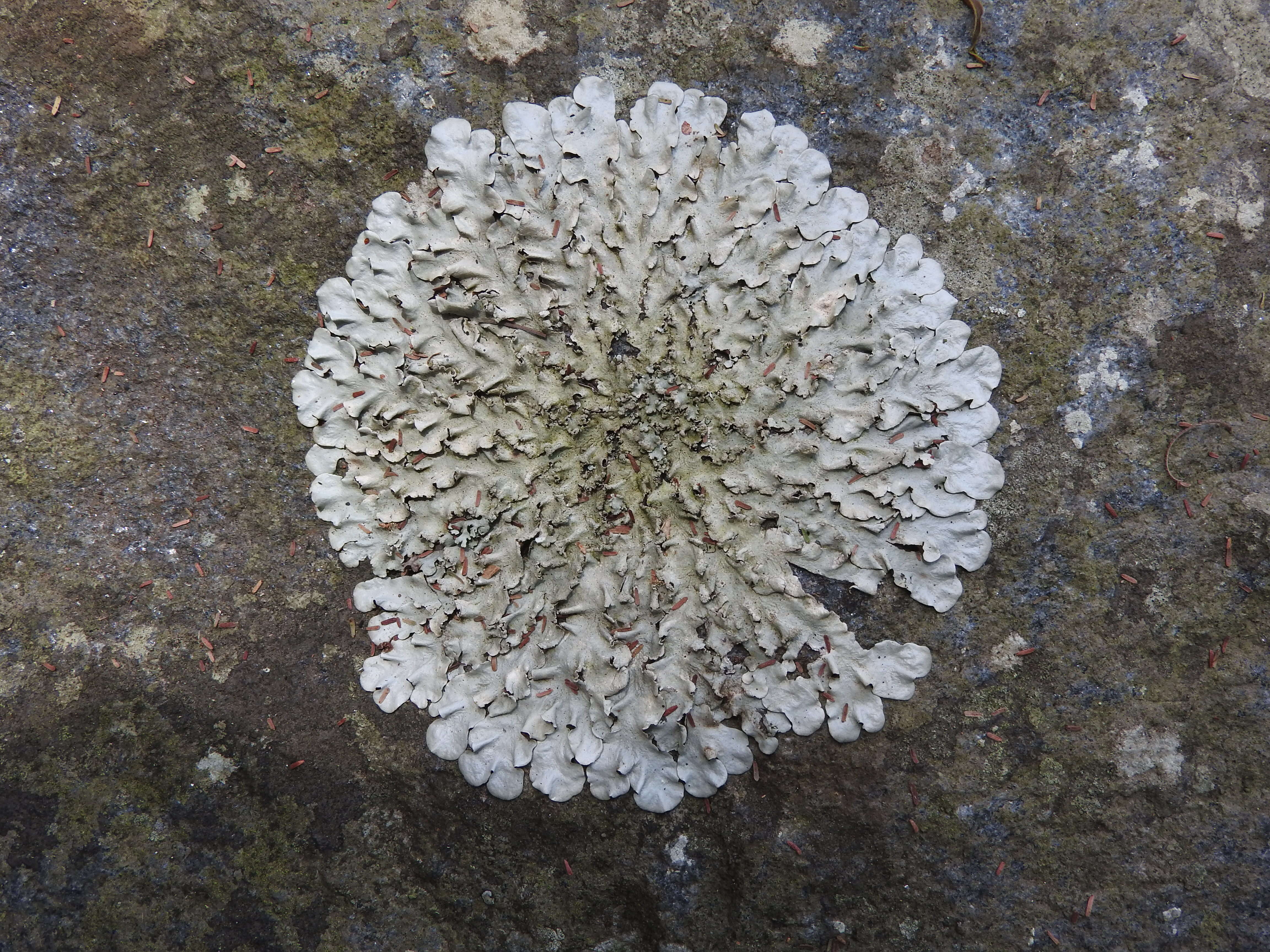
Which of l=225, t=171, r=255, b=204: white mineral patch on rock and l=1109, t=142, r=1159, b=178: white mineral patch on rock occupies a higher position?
l=1109, t=142, r=1159, b=178: white mineral patch on rock

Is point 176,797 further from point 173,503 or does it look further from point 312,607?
point 173,503

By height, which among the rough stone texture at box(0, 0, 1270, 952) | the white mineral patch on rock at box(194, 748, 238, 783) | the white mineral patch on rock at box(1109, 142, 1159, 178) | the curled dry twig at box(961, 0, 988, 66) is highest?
the curled dry twig at box(961, 0, 988, 66)

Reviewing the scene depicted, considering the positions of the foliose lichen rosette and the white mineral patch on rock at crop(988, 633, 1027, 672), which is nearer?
the foliose lichen rosette

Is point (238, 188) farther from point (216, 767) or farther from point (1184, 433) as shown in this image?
point (1184, 433)

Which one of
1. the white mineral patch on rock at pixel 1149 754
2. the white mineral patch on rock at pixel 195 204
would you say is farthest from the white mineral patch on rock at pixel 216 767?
the white mineral patch on rock at pixel 1149 754

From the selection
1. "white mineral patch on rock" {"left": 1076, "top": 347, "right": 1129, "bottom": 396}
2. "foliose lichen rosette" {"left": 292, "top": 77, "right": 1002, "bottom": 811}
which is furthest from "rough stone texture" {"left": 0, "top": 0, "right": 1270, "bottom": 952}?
"foliose lichen rosette" {"left": 292, "top": 77, "right": 1002, "bottom": 811}

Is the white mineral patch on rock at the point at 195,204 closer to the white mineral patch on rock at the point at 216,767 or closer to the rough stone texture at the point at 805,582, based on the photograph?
the rough stone texture at the point at 805,582

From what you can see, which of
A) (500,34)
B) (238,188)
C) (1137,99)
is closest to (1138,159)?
(1137,99)

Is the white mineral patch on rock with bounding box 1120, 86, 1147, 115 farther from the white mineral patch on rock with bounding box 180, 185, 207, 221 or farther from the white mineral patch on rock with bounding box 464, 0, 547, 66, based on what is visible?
the white mineral patch on rock with bounding box 180, 185, 207, 221

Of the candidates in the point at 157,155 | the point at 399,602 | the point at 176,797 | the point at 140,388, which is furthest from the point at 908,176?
the point at 176,797
